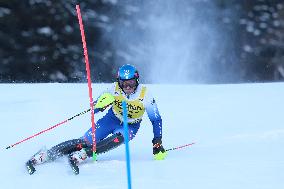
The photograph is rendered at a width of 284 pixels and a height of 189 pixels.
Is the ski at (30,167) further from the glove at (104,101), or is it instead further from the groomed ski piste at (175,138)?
the glove at (104,101)

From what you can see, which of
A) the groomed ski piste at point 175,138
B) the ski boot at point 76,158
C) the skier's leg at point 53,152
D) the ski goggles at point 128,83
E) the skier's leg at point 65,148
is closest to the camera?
the groomed ski piste at point 175,138

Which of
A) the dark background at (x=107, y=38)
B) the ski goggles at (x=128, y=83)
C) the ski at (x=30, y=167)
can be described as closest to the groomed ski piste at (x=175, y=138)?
the ski at (x=30, y=167)

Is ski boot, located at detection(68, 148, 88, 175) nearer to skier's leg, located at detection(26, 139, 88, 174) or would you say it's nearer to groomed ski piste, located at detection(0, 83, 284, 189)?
groomed ski piste, located at detection(0, 83, 284, 189)

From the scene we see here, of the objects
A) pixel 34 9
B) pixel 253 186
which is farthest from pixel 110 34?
pixel 253 186

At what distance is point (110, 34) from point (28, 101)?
1114 cm

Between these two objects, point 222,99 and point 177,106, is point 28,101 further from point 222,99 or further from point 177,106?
point 222,99

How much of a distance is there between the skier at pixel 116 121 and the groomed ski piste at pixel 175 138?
0.12 metres

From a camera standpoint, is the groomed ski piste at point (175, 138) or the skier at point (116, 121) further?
the skier at point (116, 121)

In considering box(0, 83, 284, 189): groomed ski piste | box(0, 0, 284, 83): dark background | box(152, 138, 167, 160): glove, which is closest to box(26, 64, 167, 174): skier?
box(152, 138, 167, 160): glove

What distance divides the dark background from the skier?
11495 millimetres

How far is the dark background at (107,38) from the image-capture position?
18.0 meters

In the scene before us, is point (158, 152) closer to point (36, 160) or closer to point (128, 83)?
point (128, 83)

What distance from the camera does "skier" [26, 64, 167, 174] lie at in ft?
17.9

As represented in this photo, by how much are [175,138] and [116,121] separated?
147cm
